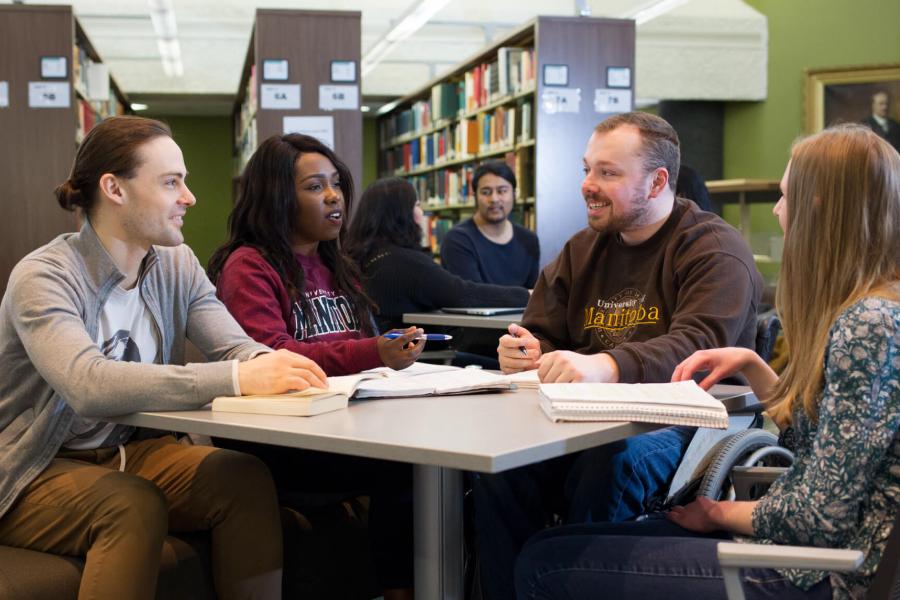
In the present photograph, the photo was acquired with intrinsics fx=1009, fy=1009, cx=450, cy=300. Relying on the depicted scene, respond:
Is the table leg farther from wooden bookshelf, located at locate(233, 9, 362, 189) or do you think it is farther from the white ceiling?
the white ceiling

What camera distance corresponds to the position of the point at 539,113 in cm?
595

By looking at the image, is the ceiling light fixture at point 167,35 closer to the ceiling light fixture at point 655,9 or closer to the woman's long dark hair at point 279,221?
the ceiling light fixture at point 655,9

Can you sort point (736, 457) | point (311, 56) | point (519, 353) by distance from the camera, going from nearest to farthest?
point (736, 457) → point (519, 353) → point (311, 56)

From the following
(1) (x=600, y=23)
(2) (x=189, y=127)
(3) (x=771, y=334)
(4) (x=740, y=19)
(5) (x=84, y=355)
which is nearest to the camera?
(5) (x=84, y=355)

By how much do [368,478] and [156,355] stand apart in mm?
554

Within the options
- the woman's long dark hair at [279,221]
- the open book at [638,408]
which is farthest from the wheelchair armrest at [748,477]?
the woman's long dark hair at [279,221]

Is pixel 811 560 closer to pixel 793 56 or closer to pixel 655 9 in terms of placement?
pixel 655 9

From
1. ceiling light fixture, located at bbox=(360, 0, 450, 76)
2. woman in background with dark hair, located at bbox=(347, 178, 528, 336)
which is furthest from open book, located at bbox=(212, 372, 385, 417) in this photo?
ceiling light fixture, located at bbox=(360, 0, 450, 76)

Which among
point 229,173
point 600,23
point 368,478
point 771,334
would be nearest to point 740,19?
point 600,23

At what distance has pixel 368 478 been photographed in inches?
91.7

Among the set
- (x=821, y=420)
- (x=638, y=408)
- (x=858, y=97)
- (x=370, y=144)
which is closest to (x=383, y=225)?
(x=638, y=408)

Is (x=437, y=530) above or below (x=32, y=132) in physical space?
below

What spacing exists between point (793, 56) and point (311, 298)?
353 inches

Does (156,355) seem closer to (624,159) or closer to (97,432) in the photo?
(97,432)
